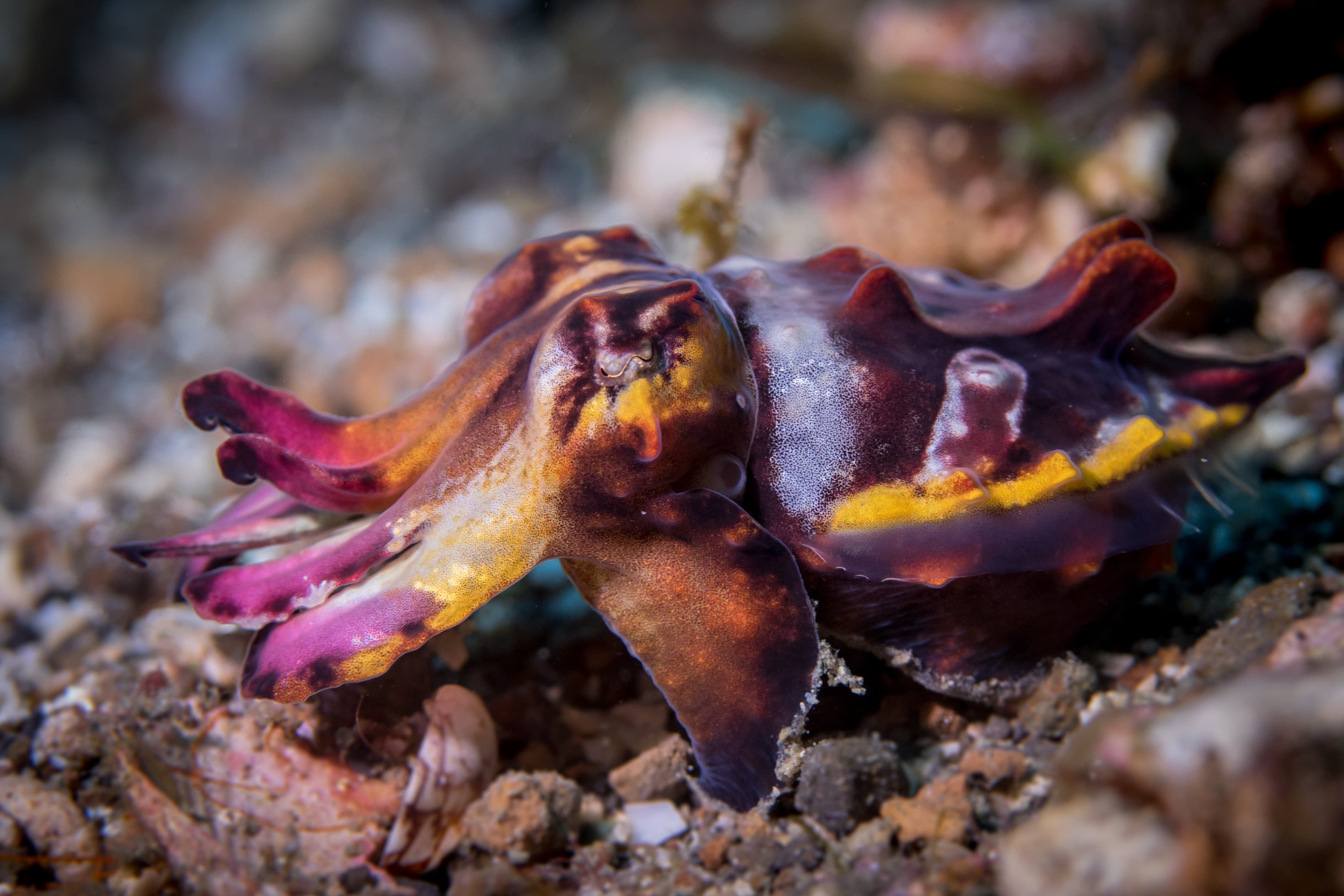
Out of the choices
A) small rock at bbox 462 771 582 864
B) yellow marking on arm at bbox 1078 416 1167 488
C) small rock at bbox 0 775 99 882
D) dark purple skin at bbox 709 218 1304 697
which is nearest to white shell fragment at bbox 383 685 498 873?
small rock at bbox 462 771 582 864

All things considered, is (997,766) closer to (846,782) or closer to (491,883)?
(846,782)

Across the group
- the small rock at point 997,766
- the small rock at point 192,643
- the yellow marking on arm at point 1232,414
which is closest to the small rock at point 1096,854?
the small rock at point 997,766

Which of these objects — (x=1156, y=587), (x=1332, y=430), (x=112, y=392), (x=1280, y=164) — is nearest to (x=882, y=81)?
(x=1280, y=164)

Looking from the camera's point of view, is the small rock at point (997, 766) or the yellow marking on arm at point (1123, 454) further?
the small rock at point (997, 766)

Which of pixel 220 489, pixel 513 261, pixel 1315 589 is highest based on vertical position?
pixel 513 261

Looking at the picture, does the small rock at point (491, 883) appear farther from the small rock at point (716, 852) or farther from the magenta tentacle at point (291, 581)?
the magenta tentacle at point (291, 581)

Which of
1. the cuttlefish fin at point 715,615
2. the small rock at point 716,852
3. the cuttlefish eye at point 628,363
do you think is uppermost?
the cuttlefish eye at point 628,363

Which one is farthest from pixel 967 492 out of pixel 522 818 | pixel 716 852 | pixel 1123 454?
pixel 522 818

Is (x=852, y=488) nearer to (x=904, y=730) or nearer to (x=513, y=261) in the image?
(x=904, y=730)
